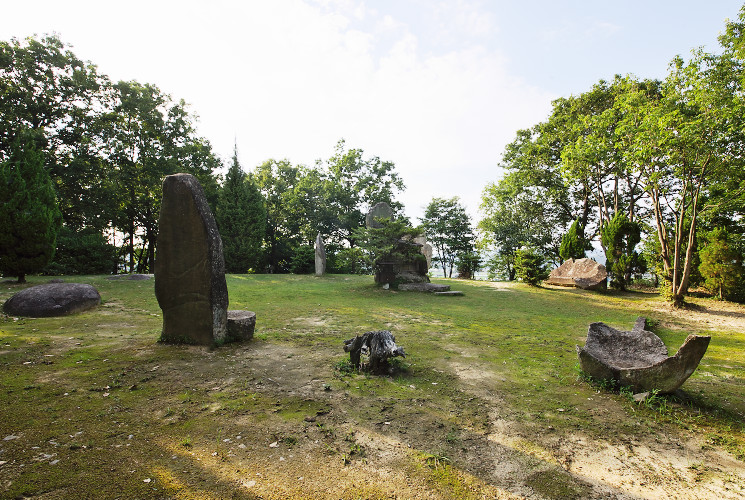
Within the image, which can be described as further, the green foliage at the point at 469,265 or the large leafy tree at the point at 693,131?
the green foliage at the point at 469,265

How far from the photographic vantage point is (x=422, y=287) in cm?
1284

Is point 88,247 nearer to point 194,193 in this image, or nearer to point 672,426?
point 194,193

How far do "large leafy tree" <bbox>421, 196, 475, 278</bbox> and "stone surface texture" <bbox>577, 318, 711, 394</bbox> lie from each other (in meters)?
21.7

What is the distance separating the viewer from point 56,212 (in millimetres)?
10797

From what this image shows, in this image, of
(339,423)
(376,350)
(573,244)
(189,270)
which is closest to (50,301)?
(189,270)

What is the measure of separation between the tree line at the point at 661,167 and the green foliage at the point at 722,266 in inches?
1.0

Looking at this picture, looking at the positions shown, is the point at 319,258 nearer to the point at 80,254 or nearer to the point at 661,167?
the point at 80,254

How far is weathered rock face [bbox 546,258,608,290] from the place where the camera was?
1372 centimetres

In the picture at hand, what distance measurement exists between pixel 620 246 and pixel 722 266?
11.3 ft

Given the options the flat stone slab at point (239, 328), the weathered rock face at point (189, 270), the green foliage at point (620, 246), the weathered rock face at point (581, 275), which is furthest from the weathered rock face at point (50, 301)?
the green foliage at point (620, 246)

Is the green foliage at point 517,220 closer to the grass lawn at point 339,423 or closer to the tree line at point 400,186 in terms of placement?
the tree line at point 400,186

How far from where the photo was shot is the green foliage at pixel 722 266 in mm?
10516

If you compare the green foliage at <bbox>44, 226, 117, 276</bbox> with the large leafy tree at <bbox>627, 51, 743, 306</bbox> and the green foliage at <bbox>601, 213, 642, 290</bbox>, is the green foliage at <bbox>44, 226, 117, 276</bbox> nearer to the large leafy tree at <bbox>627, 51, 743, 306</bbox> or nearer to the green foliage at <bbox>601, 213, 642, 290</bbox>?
the large leafy tree at <bbox>627, 51, 743, 306</bbox>

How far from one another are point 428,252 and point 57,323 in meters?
18.2
